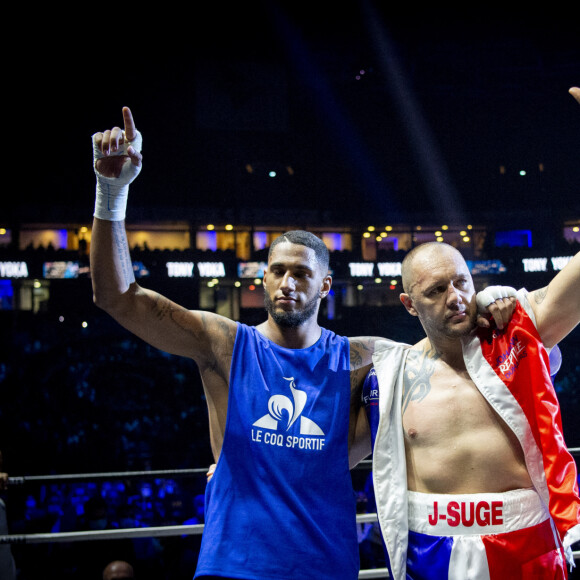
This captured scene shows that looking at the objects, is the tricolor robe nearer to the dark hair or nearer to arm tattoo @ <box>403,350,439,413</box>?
arm tattoo @ <box>403,350,439,413</box>

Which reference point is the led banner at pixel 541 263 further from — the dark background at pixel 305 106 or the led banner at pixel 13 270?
the led banner at pixel 13 270

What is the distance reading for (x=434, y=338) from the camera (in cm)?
160

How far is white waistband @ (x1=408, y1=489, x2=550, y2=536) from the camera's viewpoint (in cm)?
135

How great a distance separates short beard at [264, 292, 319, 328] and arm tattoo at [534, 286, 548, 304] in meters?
0.60

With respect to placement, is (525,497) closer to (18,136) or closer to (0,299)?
(0,299)

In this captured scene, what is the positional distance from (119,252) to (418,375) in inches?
34.0

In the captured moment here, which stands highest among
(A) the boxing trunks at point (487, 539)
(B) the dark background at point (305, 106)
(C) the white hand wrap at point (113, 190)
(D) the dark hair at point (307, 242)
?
(B) the dark background at point (305, 106)

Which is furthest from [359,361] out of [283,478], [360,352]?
[283,478]

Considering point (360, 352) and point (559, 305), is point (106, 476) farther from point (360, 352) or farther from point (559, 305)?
point (559, 305)

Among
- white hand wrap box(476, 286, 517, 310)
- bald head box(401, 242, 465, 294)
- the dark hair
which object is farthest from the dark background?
white hand wrap box(476, 286, 517, 310)

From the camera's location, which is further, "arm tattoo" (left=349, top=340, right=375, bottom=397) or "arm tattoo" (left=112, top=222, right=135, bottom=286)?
"arm tattoo" (left=349, top=340, right=375, bottom=397)

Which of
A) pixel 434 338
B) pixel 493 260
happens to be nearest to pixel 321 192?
pixel 493 260

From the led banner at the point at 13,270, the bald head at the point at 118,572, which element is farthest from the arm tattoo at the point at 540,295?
the led banner at the point at 13,270

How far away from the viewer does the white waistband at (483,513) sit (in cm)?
135
